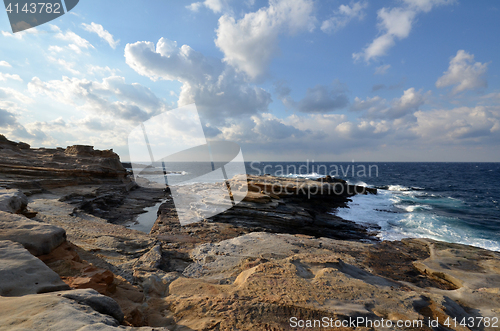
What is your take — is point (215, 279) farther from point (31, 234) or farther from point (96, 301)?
point (31, 234)

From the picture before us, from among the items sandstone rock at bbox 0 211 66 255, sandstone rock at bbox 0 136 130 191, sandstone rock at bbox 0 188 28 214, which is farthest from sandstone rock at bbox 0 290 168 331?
sandstone rock at bbox 0 136 130 191

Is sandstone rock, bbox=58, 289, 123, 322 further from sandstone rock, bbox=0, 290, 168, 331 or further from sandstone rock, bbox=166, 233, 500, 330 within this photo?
sandstone rock, bbox=166, 233, 500, 330

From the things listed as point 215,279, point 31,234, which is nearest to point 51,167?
point 31,234

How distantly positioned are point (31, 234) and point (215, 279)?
3891 mm

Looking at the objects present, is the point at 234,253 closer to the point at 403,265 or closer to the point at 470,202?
the point at 403,265

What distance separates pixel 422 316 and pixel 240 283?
3.58 metres

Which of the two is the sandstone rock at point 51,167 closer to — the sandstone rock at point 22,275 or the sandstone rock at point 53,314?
the sandstone rock at point 22,275

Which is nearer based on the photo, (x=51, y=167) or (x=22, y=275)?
(x=22, y=275)

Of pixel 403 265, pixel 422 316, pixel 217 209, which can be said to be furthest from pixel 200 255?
pixel 403 265

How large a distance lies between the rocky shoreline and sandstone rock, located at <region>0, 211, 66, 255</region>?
18 mm

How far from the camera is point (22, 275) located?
2.82 metres

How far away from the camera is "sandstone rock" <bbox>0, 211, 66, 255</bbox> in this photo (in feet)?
11.9

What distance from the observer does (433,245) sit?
10.1 meters

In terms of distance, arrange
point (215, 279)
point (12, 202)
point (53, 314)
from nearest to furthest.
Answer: point (53, 314) < point (215, 279) < point (12, 202)
